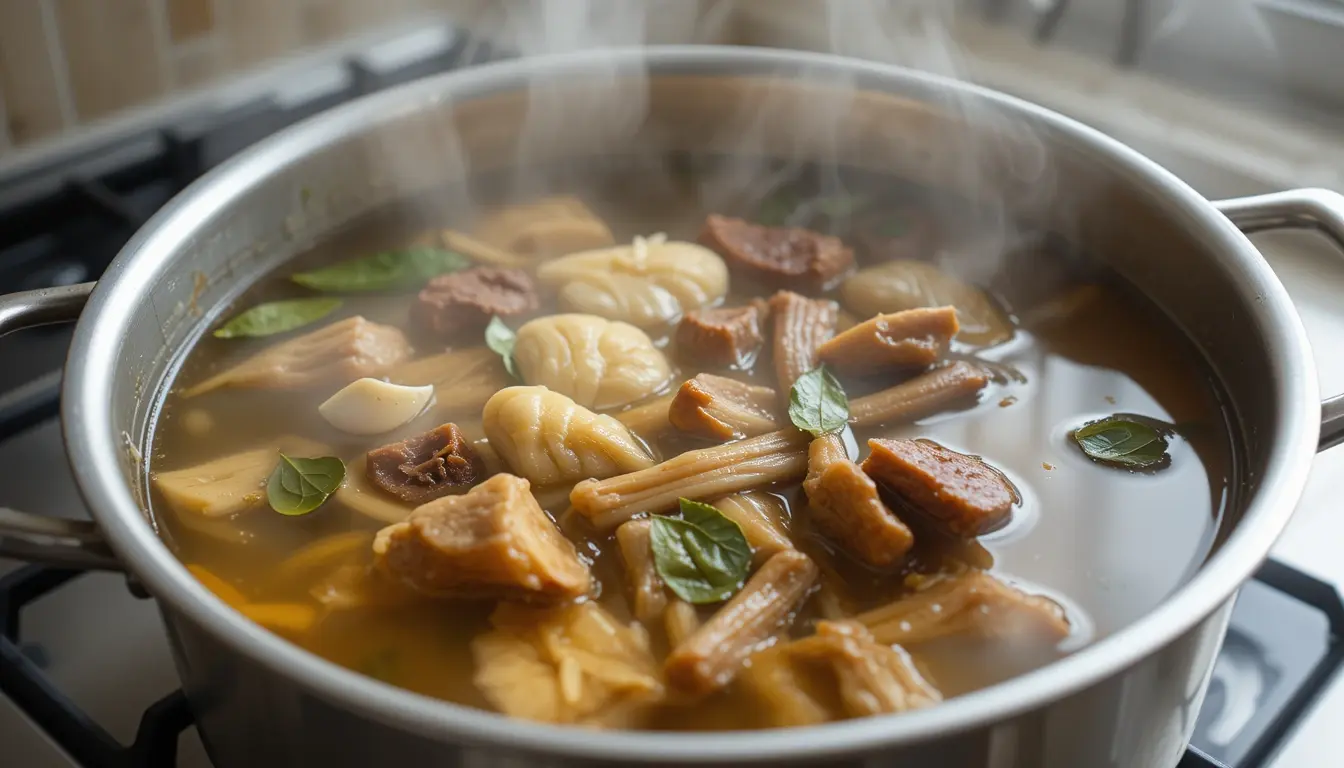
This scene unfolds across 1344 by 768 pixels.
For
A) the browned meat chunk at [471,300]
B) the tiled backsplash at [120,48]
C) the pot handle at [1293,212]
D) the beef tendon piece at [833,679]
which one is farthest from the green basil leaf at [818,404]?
the tiled backsplash at [120,48]

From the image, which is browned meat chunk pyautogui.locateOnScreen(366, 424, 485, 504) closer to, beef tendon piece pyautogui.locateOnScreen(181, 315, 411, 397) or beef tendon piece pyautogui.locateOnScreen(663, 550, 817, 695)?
beef tendon piece pyautogui.locateOnScreen(181, 315, 411, 397)

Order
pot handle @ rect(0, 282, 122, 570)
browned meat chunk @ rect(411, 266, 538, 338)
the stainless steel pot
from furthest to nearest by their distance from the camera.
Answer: browned meat chunk @ rect(411, 266, 538, 338) < pot handle @ rect(0, 282, 122, 570) < the stainless steel pot

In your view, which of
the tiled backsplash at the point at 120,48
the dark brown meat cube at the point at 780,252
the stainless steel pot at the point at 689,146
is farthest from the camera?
the tiled backsplash at the point at 120,48

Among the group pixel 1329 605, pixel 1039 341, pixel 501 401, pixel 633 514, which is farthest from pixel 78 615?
pixel 1329 605

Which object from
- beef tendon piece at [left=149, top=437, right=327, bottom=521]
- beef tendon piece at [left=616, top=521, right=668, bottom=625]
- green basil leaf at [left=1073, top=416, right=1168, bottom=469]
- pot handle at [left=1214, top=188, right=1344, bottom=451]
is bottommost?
beef tendon piece at [left=149, top=437, right=327, bottom=521]

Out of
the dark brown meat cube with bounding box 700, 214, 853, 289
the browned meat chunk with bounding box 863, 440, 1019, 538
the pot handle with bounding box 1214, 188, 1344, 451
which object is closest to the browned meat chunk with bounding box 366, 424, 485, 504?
the browned meat chunk with bounding box 863, 440, 1019, 538

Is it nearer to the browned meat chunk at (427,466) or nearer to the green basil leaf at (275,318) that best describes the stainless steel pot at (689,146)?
the green basil leaf at (275,318)

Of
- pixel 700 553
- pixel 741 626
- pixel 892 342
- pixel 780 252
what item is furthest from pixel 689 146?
pixel 741 626
